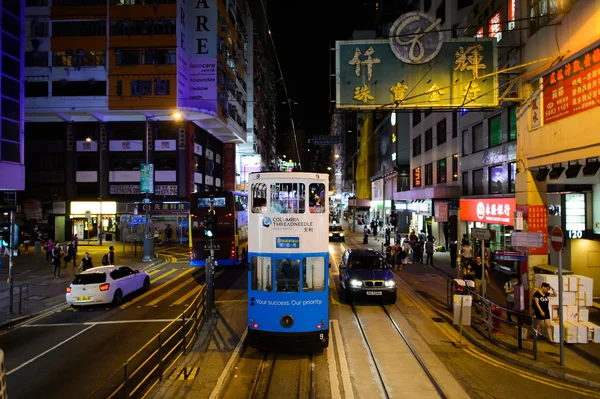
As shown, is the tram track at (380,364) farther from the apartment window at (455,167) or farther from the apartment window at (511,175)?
the apartment window at (455,167)

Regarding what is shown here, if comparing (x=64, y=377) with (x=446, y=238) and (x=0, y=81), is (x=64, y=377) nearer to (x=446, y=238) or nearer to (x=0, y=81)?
(x=0, y=81)

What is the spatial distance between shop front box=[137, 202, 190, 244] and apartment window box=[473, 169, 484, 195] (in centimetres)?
2671

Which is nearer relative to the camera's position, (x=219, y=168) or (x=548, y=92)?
(x=548, y=92)

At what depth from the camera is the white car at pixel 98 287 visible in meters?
14.0

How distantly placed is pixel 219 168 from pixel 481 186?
34990mm

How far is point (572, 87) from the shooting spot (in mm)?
10898

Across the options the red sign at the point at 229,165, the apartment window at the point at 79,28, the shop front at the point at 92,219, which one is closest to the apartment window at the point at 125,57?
the apartment window at the point at 79,28

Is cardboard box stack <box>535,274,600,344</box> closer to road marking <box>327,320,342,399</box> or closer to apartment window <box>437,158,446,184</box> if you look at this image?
road marking <box>327,320,342,399</box>

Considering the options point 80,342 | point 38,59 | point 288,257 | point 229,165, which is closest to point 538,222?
point 288,257

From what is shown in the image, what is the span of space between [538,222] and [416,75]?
618cm

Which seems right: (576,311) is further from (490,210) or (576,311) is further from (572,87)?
(490,210)

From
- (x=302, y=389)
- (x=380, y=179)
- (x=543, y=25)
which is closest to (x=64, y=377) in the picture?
(x=302, y=389)

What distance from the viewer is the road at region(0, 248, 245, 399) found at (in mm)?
7891

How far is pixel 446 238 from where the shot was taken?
97.2 feet
